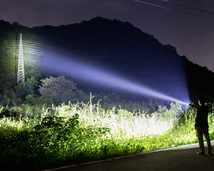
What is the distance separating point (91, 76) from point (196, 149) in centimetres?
3899

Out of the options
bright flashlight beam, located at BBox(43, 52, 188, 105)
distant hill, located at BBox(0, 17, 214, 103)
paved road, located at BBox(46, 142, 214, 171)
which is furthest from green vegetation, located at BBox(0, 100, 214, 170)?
distant hill, located at BBox(0, 17, 214, 103)

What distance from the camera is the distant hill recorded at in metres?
44.7

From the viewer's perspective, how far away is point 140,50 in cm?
6184

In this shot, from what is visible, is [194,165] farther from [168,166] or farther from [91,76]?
[91,76]

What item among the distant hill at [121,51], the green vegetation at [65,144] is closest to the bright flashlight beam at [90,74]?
the distant hill at [121,51]

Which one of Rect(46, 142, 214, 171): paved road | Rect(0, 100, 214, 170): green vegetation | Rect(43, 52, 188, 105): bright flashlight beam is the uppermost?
Rect(43, 52, 188, 105): bright flashlight beam

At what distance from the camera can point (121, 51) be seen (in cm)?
5969

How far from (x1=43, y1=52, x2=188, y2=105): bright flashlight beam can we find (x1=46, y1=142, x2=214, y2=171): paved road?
3322 cm

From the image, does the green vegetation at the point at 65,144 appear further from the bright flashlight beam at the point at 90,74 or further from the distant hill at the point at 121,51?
the distant hill at the point at 121,51

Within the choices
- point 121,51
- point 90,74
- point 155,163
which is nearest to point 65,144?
point 155,163

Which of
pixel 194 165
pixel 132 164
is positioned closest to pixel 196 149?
pixel 194 165

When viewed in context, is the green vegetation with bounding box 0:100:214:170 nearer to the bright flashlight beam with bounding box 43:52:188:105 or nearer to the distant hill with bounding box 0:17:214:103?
the bright flashlight beam with bounding box 43:52:188:105

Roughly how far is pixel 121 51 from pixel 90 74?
1698 centimetres

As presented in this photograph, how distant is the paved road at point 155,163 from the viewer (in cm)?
482
